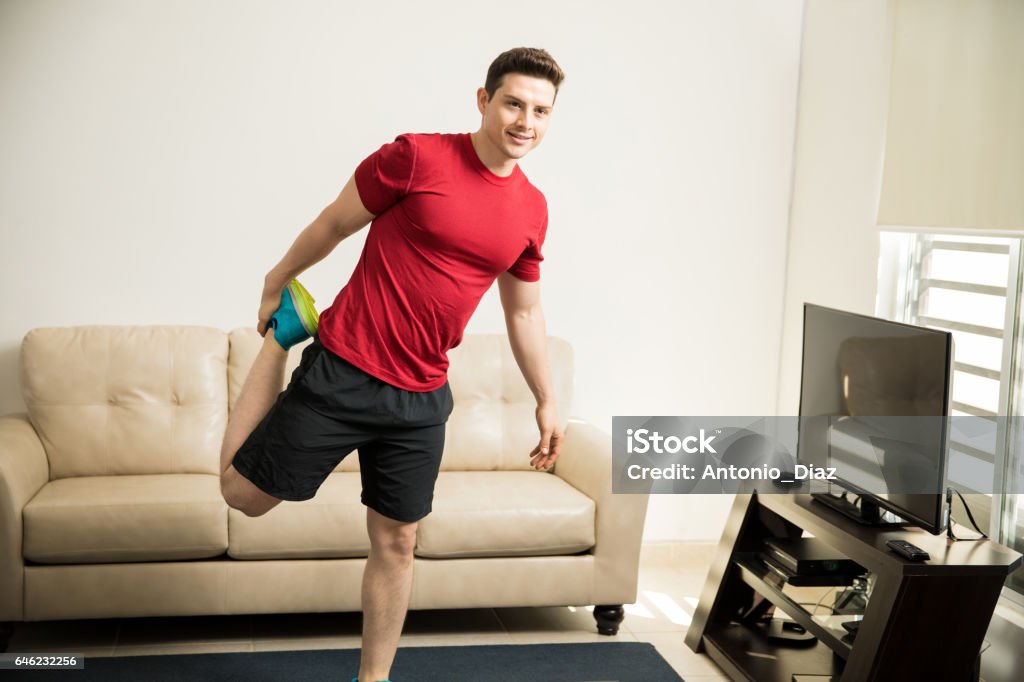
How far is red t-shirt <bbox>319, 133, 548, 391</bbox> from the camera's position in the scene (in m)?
2.34

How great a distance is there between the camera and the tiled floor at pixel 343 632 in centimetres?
326

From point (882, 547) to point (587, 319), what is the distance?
184cm

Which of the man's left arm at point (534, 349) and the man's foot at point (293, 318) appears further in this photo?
the man's left arm at point (534, 349)

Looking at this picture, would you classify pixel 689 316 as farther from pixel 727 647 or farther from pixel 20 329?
pixel 20 329

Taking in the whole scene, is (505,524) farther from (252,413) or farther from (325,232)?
(325,232)

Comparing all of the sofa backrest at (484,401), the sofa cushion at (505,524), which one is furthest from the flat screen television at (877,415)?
the sofa backrest at (484,401)

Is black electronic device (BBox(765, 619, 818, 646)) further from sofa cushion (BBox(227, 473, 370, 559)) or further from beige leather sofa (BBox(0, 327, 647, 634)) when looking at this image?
sofa cushion (BBox(227, 473, 370, 559))

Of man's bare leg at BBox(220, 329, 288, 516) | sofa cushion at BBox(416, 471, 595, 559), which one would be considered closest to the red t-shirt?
man's bare leg at BBox(220, 329, 288, 516)

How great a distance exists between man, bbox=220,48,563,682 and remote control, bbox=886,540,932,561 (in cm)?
117

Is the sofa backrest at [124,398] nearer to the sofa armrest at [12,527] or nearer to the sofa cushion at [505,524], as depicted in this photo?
the sofa armrest at [12,527]

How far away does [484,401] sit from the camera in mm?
3889

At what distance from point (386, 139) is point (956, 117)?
6.68 feet

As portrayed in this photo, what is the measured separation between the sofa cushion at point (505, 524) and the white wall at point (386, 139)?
0.97 meters

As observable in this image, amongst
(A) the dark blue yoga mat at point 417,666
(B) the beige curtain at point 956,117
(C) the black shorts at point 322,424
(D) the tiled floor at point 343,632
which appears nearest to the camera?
(C) the black shorts at point 322,424
